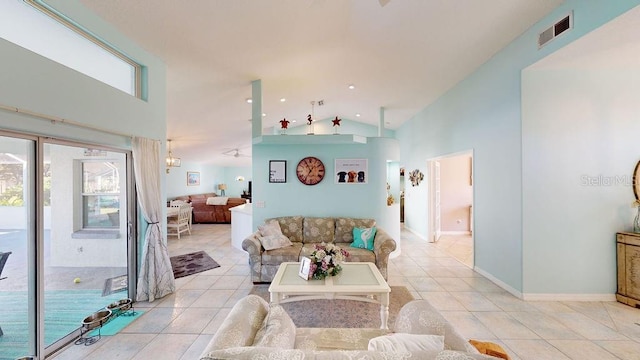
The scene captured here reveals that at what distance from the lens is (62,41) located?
7.42 feet

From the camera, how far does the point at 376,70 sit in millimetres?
4246

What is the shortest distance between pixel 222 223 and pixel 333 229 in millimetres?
5827

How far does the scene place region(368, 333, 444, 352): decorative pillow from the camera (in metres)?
1.20

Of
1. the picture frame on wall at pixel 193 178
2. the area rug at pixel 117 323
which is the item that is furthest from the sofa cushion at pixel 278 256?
the picture frame on wall at pixel 193 178

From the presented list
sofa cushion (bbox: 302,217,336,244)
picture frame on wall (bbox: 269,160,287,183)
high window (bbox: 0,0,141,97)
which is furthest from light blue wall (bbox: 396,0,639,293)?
high window (bbox: 0,0,141,97)

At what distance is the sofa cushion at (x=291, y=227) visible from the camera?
4.29 m

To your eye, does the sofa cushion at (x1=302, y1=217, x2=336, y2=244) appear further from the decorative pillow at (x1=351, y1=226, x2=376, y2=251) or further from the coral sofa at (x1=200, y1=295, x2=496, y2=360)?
the coral sofa at (x1=200, y1=295, x2=496, y2=360)

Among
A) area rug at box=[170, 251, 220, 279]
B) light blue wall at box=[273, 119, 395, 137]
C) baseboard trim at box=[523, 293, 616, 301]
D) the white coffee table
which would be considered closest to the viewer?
the white coffee table

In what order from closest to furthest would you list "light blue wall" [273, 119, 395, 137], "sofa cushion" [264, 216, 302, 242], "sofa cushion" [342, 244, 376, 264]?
"sofa cushion" [342, 244, 376, 264]
"sofa cushion" [264, 216, 302, 242]
"light blue wall" [273, 119, 395, 137]

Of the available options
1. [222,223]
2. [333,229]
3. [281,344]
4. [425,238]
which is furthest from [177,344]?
[222,223]

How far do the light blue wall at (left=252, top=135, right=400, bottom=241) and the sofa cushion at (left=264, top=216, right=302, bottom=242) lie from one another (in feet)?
0.71

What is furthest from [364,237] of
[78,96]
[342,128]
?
[342,128]

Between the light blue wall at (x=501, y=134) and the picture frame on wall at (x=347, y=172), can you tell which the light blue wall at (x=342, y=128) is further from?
the picture frame on wall at (x=347, y=172)

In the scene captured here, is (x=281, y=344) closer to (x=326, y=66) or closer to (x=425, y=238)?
(x=326, y=66)
